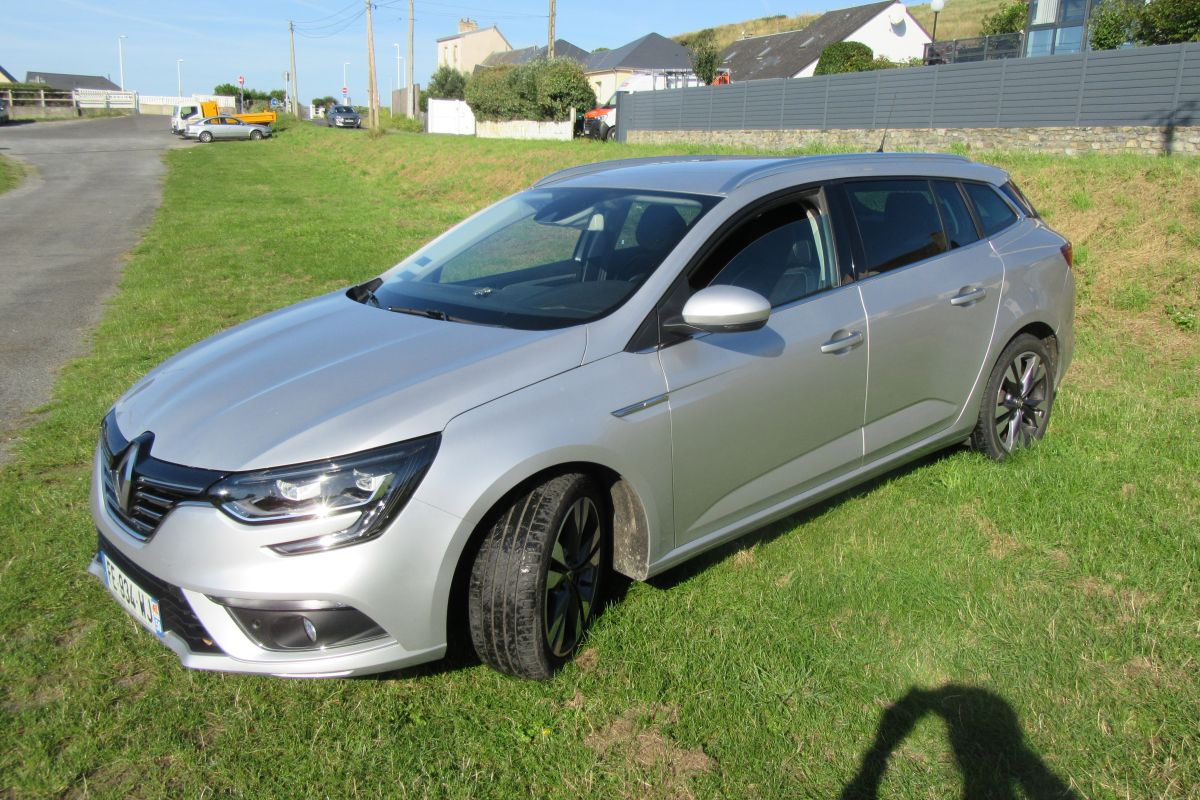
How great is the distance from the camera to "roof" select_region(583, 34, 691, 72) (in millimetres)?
66062

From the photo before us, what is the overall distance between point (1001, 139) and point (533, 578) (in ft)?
64.4

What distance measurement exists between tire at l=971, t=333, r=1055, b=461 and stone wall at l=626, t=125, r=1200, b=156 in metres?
12.0

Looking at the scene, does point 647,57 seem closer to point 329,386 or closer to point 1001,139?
point 1001,139

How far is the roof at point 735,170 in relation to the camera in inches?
158

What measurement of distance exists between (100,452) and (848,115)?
23.9m

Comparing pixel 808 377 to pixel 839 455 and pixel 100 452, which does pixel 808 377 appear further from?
pixel 100 452

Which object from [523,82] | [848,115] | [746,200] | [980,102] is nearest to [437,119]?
[523,82]

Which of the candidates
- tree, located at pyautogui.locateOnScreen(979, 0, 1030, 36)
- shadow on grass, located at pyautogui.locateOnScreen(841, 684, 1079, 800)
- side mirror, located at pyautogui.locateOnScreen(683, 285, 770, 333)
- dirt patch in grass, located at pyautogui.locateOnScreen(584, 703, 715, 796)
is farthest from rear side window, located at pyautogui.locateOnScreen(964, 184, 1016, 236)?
tree, located at pyautogui.locateOnScreen(979, 0, 1030, 36)

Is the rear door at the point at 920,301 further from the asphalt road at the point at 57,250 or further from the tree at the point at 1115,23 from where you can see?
the tree at the point at 1115,23

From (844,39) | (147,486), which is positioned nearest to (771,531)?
(147,486)

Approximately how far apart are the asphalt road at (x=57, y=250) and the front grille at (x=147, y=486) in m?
2.78

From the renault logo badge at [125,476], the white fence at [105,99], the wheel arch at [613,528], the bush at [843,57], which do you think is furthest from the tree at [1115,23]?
the white fence at [105,99]

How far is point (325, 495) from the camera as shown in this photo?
8.90ft

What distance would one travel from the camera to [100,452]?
3.47 meters
